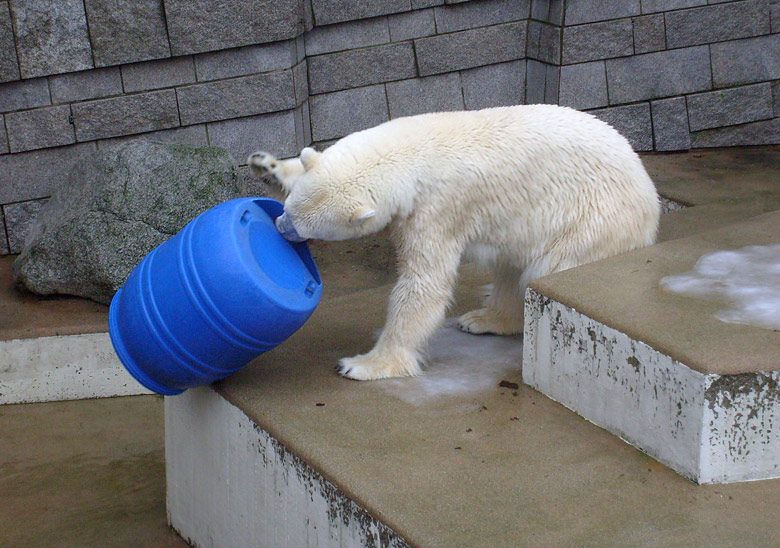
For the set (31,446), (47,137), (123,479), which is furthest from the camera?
(47,137)

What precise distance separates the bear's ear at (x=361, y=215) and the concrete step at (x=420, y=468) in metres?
0.60

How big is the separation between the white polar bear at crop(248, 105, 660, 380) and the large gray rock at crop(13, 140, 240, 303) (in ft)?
5.57

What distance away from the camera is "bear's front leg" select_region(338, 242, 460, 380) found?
3260 millimetres

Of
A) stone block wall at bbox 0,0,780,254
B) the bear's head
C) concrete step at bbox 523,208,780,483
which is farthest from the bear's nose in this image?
stone block wall at bbox 0,0,780,254

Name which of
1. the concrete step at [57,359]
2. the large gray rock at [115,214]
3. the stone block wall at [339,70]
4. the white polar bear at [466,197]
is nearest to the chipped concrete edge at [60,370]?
the concrete step at [57,359]

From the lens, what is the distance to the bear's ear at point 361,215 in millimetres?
3066

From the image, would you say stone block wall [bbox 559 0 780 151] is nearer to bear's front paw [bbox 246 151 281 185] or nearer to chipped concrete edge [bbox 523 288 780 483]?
bear's front paw [bbox 246 151 281 185]

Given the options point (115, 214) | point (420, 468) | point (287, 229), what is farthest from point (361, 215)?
point (115, 214)

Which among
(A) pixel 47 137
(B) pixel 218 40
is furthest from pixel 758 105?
(A) pixel 47 137

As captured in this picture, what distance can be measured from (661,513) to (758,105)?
474 cm

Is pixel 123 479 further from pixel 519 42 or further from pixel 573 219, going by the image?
pixel 519 42

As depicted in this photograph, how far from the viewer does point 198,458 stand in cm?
343

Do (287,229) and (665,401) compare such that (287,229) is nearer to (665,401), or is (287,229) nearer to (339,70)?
(665,401)

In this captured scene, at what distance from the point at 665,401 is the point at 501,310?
1146 mm
